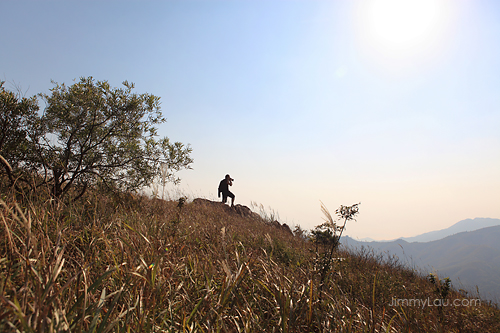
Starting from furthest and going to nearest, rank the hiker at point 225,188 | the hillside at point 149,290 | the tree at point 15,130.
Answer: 1. the hiker at point 225,188
2. the tree at point 15,130
3. the hillside at point 149,290

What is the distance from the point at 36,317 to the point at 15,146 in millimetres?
4146

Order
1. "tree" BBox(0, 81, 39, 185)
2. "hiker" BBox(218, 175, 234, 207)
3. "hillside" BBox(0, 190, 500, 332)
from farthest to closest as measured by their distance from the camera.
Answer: "hiker" BBox(218, 175, 234, 207)
"tree" BBox(0, 81, 39, 185)
"hillside" BBox(0, 190, 500, 332)

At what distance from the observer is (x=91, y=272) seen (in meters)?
2.29

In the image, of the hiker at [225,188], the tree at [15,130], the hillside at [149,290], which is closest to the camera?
the hillside at [149,290]

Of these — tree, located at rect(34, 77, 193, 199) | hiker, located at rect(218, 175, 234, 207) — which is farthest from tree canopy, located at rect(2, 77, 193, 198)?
hiker, located at rect(218, 175, 234, 207)

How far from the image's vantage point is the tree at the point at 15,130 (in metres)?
3.83

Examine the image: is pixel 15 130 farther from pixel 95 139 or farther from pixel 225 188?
pixel 225 188

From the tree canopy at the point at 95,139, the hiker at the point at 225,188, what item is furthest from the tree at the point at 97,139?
the hiker at the point at 225,188

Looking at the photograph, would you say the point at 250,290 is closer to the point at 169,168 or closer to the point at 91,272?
the point at 91,272

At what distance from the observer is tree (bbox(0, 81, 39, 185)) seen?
3834 millimetres

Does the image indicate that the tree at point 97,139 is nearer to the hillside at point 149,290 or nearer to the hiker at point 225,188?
the hillside at point 149,290

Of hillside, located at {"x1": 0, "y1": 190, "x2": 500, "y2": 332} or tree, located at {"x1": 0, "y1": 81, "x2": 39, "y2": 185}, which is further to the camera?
tree, located at {"x1": 0, "y1": 81, "x2": 39, "y2": 185}

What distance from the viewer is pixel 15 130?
403 cm

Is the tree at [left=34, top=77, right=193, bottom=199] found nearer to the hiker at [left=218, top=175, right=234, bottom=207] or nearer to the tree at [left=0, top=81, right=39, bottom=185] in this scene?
the tree at [left=0, top=81, right=39, bottom=185]
